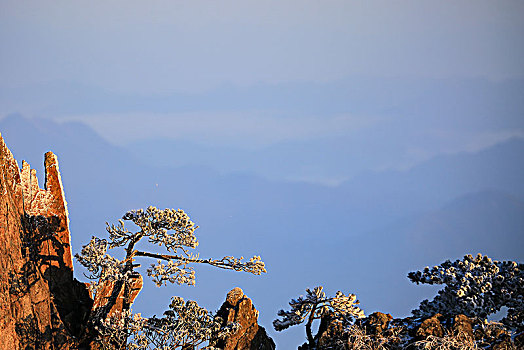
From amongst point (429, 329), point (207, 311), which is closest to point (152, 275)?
point (207, 311)

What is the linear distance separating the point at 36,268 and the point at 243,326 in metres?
6.88

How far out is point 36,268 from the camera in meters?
20.0

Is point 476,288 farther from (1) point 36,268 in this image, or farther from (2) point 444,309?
(1) point 36,268

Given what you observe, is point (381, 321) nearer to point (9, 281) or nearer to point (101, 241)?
point (101, 241)

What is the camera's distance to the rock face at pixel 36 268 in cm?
1905

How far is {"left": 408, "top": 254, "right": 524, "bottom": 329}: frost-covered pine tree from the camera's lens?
69.4 feet

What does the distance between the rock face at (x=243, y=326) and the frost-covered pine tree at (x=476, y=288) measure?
5636 mm

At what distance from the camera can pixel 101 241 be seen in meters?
20.7

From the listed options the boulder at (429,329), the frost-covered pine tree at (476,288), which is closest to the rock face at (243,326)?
the boulder at (429,329)

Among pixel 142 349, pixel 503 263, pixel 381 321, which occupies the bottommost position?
pixel 142 349

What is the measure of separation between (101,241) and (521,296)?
14.1 m

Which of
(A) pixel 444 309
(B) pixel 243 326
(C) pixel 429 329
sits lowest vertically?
(B) pixel 243 326

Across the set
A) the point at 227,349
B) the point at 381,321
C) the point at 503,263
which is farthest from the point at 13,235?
the point at 503,263

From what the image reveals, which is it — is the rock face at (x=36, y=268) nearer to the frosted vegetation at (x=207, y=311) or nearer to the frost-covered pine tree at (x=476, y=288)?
the frosted vegetation at (x=207, y=311)
